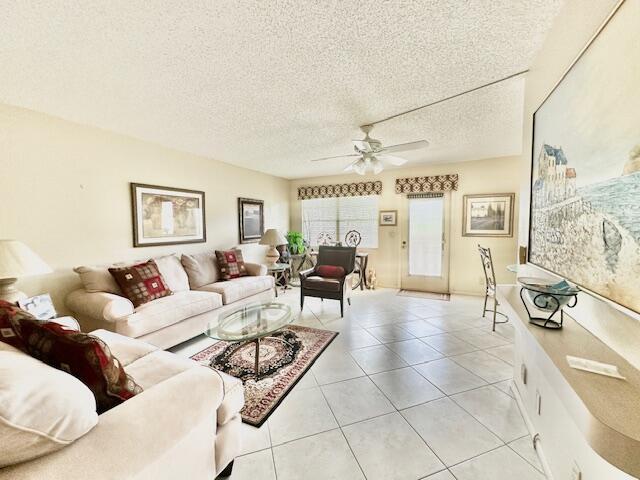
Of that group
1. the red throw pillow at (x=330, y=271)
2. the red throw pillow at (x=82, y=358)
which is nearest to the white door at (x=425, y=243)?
the red throw pillow at (x=330, y=271)

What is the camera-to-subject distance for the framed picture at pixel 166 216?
3.32m

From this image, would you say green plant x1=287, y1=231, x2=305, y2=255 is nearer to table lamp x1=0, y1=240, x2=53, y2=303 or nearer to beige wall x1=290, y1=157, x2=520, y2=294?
beige wall x1=290, y1=157, x2=520, y2=294

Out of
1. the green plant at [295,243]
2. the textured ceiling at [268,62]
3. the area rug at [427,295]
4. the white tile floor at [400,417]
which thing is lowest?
the white tile floor at [400,417]

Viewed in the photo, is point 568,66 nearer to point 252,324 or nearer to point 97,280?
point 252,324

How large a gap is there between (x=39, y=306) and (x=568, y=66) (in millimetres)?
3948

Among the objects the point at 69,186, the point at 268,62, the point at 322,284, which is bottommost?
the point at 322,284

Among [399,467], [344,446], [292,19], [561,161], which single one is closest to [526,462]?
[399,467]

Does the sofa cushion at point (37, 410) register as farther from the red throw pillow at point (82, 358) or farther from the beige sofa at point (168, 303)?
the beige sofa at point (168, 303)

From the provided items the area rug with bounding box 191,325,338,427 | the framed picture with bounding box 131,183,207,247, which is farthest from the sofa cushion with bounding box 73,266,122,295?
the area rug with bounding box 191,325,338,427

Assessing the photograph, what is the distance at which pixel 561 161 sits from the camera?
1272 millimetres

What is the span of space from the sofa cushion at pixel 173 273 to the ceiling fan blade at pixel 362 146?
2.74 m

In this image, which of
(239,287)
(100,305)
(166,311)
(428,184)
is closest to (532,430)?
(166,311)

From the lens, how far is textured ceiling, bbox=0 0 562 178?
4.43 ft

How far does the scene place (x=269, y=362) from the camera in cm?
247
